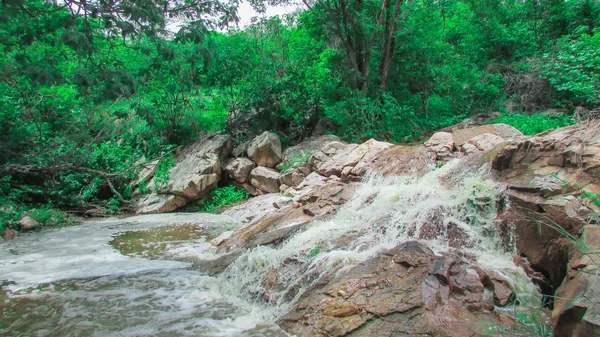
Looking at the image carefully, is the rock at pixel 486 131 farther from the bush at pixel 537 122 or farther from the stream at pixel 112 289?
the stream at pixel 112 289

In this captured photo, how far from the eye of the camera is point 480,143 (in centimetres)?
663

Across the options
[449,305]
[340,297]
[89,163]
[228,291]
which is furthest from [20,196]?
[449,305]

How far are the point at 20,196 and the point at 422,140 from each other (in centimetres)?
1043

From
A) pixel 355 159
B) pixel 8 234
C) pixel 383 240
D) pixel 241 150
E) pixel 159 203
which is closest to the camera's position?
pixel 383 240

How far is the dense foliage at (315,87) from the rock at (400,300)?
7802mm

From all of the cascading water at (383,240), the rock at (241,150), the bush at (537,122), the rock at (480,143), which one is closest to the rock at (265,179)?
the rock at (241,150)

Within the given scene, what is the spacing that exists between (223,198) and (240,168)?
950 mm

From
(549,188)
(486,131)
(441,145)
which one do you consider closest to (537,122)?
(486,131)

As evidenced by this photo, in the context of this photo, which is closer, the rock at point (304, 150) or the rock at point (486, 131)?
the rock at point (486, 131)

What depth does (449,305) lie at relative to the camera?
294cm

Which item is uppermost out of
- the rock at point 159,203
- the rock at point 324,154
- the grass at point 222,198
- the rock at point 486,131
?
the rock at point 486,131

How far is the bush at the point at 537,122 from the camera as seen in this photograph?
7.97 metres

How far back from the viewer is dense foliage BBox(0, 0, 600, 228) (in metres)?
9.95

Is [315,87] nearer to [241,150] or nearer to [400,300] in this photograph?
[241,150]
